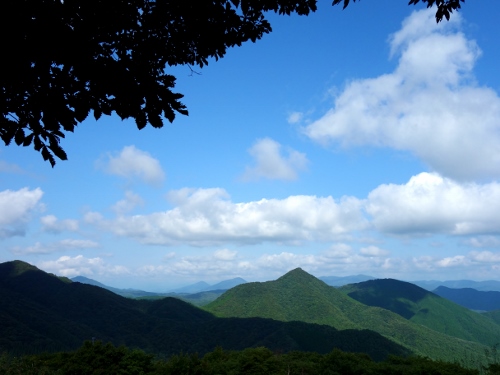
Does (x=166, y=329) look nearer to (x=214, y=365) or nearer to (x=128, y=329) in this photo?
(x=128, y=329)

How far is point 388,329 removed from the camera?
182 metres

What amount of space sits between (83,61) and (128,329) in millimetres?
173095

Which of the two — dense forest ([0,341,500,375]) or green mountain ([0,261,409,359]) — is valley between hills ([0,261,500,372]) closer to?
green mountain ([0,261,409,359])

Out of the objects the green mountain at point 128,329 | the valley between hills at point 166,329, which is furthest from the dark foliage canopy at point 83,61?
the valley between hills at point 166,329

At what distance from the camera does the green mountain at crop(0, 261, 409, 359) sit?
120562mm

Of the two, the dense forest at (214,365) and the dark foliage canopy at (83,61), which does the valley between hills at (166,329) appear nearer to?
the dense forest at (214,365)

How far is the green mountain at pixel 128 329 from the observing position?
4747 inches

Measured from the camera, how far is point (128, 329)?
15712 cm

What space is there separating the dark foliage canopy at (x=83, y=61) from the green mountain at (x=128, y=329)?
358 ft

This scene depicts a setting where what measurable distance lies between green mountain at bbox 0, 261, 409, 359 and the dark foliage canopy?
109270 mm

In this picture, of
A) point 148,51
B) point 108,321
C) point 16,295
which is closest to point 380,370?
point 148,51

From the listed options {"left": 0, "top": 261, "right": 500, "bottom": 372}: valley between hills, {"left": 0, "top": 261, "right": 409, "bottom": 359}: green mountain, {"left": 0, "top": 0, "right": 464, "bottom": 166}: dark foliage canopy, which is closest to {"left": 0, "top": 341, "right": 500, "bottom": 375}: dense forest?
{"left": 0, "top": 0, "right": 464, "bottom": 166}: dark foliage canopy

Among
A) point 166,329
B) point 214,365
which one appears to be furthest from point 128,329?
point 214,365

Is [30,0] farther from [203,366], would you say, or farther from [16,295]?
[16,295]
